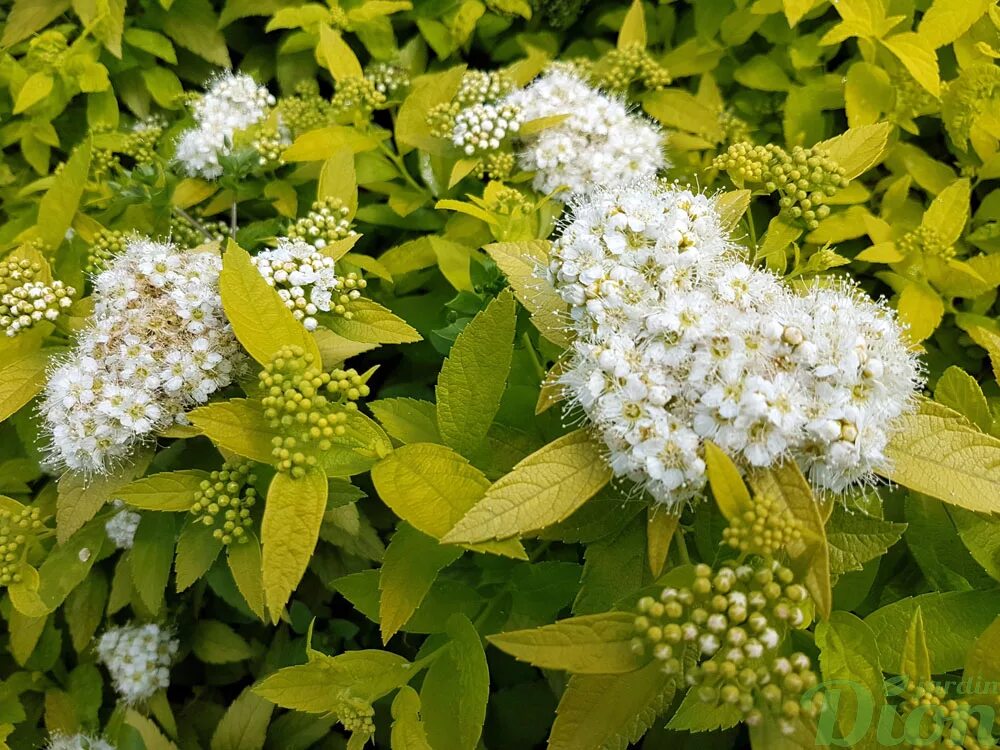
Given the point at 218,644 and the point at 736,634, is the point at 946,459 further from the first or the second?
the point at 218,644

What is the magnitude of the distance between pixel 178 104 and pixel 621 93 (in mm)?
1803

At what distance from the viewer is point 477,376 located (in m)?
1.62

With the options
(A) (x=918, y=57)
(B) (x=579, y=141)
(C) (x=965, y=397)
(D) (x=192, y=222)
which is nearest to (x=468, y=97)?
(B) (x=579, y=141)

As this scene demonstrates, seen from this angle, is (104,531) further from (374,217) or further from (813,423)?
(813,423)

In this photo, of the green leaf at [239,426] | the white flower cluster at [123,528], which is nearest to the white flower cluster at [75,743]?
the white flower cluster at [123,528]

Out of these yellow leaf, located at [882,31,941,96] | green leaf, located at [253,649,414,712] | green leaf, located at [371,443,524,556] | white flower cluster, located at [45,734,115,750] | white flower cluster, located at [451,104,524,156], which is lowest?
white flower cluster, located at [45,734,115,750]

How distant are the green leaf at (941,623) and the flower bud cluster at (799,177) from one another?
0.94m

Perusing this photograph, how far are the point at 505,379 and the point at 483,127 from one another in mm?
1128

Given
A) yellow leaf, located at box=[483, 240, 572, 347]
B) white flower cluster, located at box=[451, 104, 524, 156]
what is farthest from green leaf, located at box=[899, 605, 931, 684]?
white flower cluster, located at box=[451, 104, 524, 156]

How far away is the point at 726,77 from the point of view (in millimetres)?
2926

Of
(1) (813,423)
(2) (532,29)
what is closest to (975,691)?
(1) (813,423)

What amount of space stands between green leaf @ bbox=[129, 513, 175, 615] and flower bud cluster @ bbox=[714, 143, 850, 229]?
74.6 inches

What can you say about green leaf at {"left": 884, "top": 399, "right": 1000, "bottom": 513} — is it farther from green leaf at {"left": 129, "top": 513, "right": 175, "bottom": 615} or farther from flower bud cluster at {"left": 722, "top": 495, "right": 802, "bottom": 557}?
green leaf at {"left": 129, "top": 513, "right": 175, "bottom": 615}

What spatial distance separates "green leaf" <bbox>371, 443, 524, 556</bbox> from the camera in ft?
4.72
